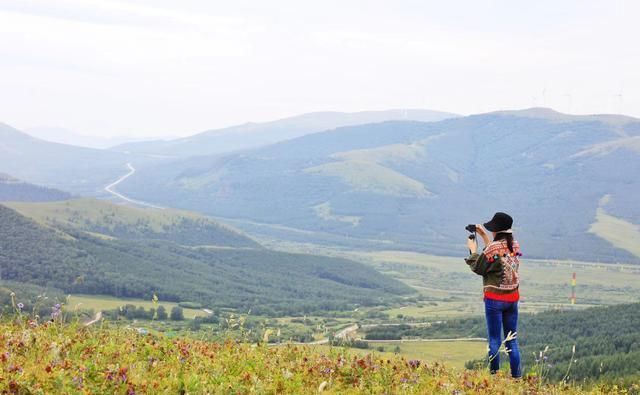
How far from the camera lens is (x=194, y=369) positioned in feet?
37.1

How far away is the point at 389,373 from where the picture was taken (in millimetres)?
12227

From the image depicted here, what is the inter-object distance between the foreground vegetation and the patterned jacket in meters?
2.08

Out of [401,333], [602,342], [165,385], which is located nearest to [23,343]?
[165,385]

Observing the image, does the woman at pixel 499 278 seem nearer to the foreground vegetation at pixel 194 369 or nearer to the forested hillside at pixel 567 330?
the foreground vegetation at pixel 194 369

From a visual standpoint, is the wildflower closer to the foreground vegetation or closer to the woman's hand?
the foreground vegetation

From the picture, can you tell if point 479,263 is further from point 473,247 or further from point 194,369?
point 194,369

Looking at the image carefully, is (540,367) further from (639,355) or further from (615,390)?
(639,355)

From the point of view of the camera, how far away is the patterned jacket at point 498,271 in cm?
1524

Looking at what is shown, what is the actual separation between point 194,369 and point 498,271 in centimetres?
665

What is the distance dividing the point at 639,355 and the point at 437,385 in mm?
65014

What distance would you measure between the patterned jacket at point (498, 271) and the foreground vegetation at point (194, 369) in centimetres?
208

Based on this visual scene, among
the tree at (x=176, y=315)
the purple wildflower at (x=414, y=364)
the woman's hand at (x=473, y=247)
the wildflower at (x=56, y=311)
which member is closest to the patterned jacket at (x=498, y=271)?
the woman's hand at (x=473, y=247)

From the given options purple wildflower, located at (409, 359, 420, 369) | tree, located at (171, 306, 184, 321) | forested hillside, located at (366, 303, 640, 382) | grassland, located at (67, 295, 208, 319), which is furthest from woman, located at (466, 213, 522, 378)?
grassland, located at (67, 295, 208, 319)

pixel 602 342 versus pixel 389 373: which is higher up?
pixel 389 373
